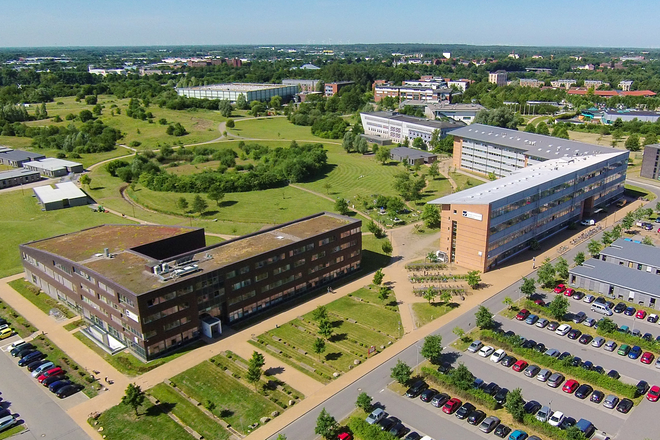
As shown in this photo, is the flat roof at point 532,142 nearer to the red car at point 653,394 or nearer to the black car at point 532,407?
the red car at point 653,394

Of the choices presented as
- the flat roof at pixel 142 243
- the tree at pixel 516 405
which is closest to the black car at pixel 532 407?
the tree at pixel 516 405

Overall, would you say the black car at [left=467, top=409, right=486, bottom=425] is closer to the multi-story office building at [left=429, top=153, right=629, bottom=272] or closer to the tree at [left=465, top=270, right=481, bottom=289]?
the tree at [left=465, top=270, right=481, bottom=289]

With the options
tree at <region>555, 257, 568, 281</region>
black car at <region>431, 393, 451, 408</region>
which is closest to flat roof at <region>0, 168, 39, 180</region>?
black car at <region>431, 393, 451, 408</region>

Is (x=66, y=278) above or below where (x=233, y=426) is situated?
above

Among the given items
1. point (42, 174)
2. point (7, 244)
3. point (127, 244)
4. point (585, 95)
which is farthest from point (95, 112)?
point (585, 95)

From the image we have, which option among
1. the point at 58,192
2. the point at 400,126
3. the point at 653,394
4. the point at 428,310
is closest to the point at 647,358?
the point at 653,394

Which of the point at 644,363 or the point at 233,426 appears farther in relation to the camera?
the point at 644,363

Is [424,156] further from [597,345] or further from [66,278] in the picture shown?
[66,278]

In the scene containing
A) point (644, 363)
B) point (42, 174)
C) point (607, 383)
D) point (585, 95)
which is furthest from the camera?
point (585, 95)
